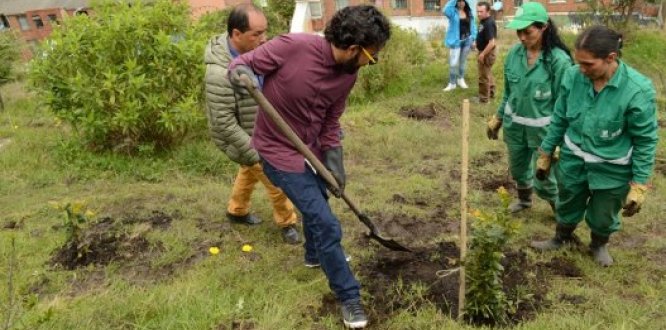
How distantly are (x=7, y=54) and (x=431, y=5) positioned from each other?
2023 cm

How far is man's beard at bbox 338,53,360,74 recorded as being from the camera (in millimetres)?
2475

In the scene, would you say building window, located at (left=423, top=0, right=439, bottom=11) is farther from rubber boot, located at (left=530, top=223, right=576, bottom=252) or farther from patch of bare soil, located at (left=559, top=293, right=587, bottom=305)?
patch of bare soil, located at (left=559, top=293, right=587, bottom=305)

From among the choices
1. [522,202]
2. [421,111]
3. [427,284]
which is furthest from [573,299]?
[421,111]

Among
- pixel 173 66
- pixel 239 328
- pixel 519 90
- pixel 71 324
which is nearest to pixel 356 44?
pixel 239 328

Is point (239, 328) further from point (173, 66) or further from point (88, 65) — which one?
point (88, 65)

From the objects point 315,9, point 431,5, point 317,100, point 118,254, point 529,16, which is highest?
point 529,16

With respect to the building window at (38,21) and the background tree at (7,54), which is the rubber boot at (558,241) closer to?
the background tree at (7,54)

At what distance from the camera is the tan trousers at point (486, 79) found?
7.96 meters

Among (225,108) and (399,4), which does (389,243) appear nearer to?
(225,108)

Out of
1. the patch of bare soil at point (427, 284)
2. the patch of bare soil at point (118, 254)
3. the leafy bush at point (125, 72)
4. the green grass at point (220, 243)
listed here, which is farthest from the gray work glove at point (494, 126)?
the leafy bush at point (125, 72)

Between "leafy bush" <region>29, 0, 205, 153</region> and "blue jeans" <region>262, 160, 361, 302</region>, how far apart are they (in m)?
2.97

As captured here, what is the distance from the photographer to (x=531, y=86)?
3.70 metres

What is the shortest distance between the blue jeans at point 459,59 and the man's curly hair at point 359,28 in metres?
6.66

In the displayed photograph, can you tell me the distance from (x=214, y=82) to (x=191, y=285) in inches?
49.5
